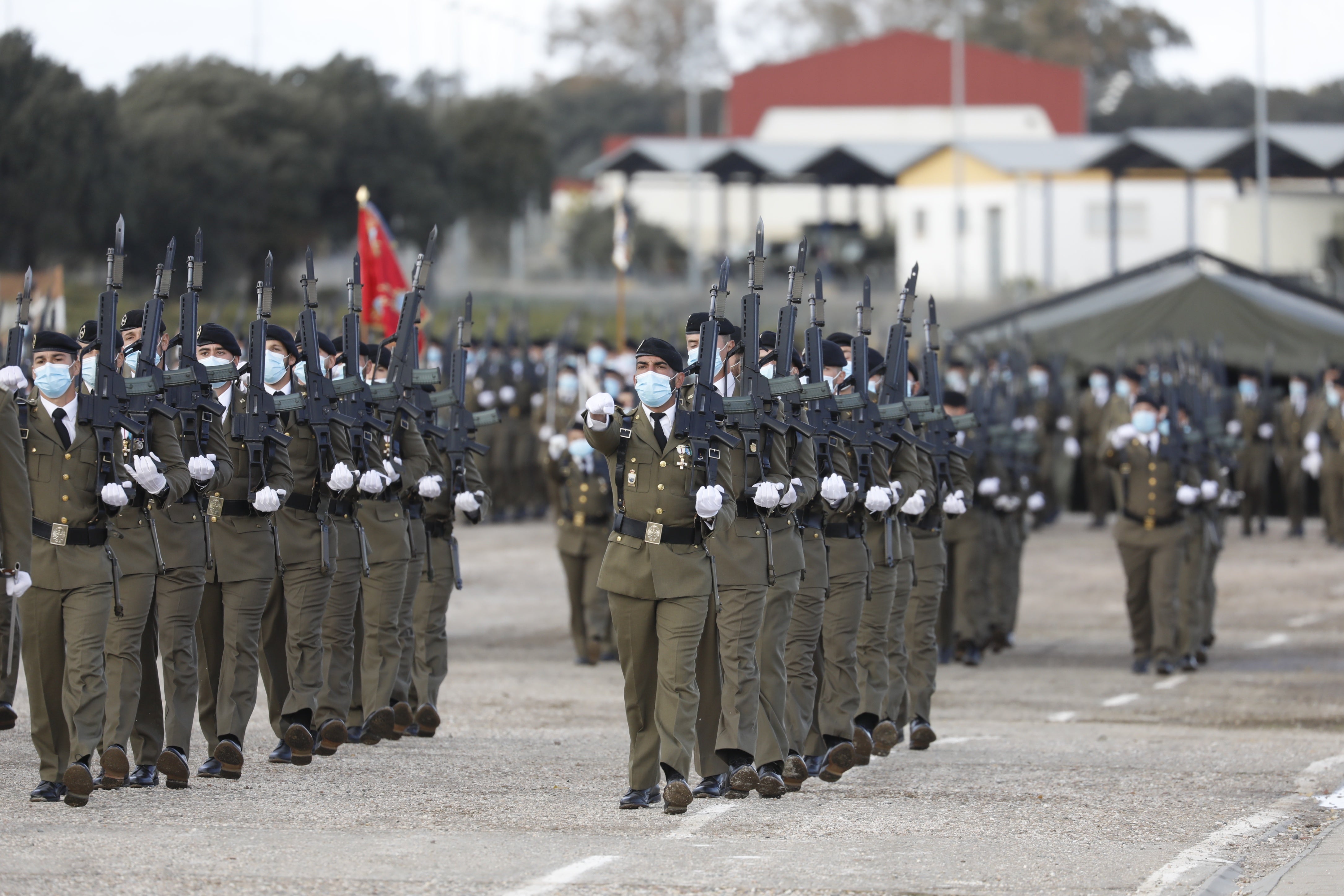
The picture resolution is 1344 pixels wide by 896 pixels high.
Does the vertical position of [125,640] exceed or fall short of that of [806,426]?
it falls short

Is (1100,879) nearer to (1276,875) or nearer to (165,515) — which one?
(1276,875)

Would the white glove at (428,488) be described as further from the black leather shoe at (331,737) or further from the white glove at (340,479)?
the black leather shoe at (331,737)

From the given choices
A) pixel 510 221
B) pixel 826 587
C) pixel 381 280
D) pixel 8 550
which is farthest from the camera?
pixel 510 221

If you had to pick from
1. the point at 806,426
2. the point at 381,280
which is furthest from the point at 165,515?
the point at 381,280

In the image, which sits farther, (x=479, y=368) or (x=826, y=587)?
(x=479, y=368)

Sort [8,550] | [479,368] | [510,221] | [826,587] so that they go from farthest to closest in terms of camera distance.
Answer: [510,221] → [479,368] → [826,587] → [8,550]

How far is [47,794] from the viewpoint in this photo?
833cm

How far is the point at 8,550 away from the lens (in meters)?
8.16

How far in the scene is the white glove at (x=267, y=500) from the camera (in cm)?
930

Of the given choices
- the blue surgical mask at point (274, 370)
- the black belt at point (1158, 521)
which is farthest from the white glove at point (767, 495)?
the black belt at point (1158, 521)

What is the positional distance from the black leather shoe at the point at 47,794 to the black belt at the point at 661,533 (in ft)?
8.30

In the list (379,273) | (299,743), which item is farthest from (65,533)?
(379,273)

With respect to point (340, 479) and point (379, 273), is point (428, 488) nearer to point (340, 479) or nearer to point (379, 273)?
point (340, 479)

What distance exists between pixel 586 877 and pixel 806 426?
287cm
